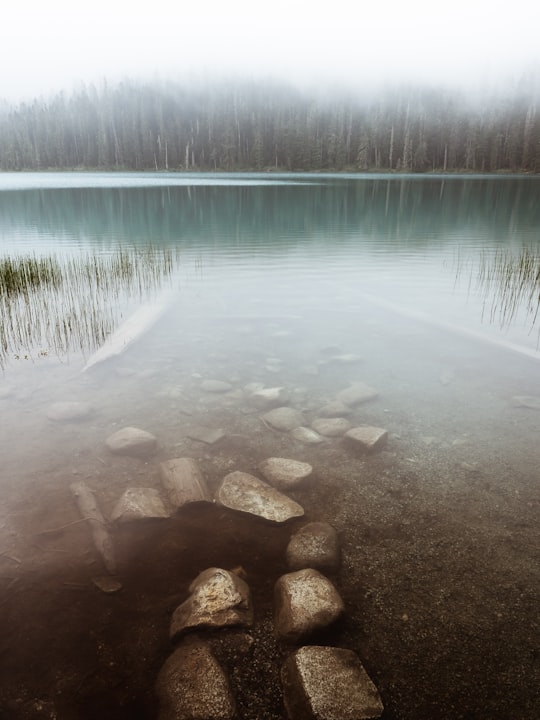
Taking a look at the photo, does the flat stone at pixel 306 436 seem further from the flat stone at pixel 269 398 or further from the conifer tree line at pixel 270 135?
the conifer tree line at pixel 270 135

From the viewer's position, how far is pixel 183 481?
5.65 metres

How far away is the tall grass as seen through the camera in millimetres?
11039

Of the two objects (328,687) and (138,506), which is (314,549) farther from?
(138,506)

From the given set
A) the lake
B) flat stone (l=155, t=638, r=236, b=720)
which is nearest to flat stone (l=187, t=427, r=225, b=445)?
the lake

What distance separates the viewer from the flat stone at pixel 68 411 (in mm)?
7406

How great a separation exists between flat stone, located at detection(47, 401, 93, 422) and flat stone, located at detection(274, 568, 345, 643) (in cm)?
475

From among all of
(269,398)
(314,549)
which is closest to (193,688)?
(314,549)

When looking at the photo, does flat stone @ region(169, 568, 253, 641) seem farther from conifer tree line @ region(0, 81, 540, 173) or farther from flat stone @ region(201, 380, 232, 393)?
conifer tree line @ region(0, 81, 540, 173)

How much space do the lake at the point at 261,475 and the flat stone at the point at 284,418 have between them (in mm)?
137

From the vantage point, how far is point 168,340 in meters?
11.4

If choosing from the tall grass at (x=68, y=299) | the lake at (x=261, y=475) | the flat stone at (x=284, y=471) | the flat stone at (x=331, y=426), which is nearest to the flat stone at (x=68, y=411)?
the lake at (x=261, y=475)

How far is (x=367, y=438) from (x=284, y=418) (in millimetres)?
1452

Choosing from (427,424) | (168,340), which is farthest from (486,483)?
(168,340)

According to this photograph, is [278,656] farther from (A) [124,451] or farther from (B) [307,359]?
(B) [307,359]
